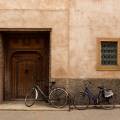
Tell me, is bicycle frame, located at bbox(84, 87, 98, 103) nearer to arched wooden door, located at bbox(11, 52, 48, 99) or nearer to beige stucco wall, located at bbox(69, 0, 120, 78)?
beige stucco wall, located at bbox(69, 0, 120, 78)

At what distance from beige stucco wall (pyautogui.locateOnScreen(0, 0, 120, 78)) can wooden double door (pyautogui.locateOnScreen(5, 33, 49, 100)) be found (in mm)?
1346

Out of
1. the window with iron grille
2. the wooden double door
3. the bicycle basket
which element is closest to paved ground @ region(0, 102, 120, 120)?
the bicycle basket

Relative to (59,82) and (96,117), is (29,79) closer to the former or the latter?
(59,82)

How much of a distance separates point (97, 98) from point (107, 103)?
1.47ft

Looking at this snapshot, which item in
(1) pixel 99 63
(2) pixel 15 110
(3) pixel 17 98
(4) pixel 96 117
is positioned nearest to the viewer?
(4) pixel 96 117

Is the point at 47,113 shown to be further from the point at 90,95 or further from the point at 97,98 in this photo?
the point at 97,98

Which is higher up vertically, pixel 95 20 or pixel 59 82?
pixel 95 20

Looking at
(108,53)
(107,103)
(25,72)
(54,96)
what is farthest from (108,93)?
(25,72)

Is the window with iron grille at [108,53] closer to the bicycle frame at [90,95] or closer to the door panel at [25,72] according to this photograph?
the bicycle frame at [90,95]

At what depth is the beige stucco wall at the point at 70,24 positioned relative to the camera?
17000 mm

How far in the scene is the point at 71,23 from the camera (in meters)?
17.1

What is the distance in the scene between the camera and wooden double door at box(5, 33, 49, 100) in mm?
18250

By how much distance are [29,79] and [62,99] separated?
90.2 inches

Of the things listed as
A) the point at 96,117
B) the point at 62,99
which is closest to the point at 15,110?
the point at 62,99
